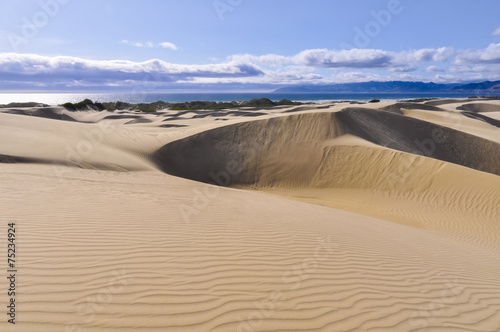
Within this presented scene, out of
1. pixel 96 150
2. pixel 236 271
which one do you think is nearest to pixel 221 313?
pixel 236 271

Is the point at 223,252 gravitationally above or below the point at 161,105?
below

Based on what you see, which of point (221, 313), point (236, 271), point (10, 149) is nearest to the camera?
point (221, 313)

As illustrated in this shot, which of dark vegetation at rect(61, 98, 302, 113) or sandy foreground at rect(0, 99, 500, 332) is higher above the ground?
dark vegetation at rect(61, 98, 302, 113)

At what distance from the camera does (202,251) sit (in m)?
4.37

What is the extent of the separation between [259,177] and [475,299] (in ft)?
39.0

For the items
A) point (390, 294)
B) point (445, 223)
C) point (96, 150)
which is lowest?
point (445, 223)

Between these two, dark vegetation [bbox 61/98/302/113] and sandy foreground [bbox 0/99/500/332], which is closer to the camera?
sandy foreground [bbox 0/99/500/332]

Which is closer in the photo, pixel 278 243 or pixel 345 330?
pixel 345 330

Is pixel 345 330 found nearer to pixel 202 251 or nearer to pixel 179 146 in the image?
pixel 202 251

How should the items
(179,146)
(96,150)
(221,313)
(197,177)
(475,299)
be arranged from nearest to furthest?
(221,313)
(475,299)
(96,150)
(197,177)
(179,146)

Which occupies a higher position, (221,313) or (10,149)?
(10,149)

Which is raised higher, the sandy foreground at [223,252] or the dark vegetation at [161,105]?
the dark vegetation at [161,105]

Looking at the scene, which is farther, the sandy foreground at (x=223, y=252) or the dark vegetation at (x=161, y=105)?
the dark vegetation at (x=161, y=105)

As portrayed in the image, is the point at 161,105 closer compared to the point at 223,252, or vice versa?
the point at 223,252
